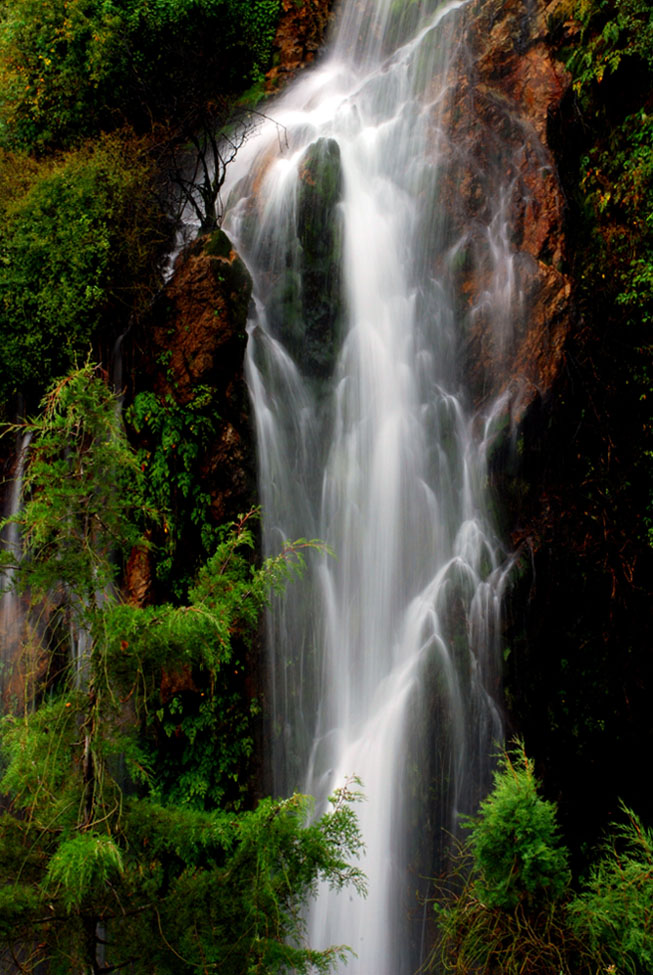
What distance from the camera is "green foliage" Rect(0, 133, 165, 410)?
7.76 metres

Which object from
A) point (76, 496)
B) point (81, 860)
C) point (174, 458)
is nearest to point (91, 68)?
point (174, 458)

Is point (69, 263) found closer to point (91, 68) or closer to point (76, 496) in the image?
point (91, 68)

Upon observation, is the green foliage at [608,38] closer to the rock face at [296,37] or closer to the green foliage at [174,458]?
the rock face at [296,37]

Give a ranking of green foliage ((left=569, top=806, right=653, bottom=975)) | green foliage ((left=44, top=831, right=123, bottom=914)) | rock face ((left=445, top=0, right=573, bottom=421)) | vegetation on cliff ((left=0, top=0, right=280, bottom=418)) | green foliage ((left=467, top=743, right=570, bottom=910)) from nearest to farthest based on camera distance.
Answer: green foliage ((left=44, top=831, right=123, bottom=914)) < green foliage ((left=569, top=806, right=653, bottom=975)) < green foliage ((left=467, top=743, right=570, bottom=910)) < vegetation on cliff ((left=0, top=0, right=280, bottom=418)) < rock face ((left=445, top=0, right=573, bottom=421))

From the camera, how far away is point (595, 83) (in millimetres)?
8328

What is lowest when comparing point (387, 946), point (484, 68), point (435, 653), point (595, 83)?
point (387, 946)

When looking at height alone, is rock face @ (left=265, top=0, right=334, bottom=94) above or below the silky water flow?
above

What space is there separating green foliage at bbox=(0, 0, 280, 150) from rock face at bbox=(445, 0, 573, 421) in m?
3.73

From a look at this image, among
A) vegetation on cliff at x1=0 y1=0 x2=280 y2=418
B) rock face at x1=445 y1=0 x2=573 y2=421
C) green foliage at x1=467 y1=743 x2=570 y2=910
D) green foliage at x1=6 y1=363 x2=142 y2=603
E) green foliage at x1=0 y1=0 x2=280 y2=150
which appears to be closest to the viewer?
green foliage at x1=6 y1=363 x2=142 y2=603

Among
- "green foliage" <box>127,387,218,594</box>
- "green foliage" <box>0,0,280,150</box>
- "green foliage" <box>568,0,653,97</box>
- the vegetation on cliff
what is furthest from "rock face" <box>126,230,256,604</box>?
"green foliage" <box>568,0,653,97</box>

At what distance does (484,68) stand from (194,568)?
25.4 feet

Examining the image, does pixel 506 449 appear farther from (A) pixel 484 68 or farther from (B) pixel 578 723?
(A) pixel 484 68

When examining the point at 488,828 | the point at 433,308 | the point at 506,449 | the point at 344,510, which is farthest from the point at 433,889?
the point at 433,308

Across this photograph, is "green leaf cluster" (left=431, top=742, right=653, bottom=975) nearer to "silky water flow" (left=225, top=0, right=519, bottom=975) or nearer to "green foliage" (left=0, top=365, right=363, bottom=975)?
"green foliage" (left=0, top=365, right=363, bottom=975)
